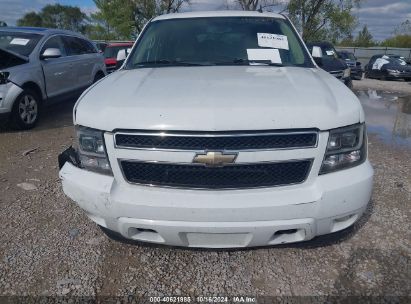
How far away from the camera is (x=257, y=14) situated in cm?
388

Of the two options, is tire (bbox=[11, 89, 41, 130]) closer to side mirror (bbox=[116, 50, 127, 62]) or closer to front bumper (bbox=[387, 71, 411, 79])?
side mirror (bbox=[116, 50, 127, 62])

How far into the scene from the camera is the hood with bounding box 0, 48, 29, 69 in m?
5.96

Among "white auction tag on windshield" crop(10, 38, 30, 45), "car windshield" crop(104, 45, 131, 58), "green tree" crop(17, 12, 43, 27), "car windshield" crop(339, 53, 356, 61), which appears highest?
"white auction tag on windshield" crop(10, 38, 30, 45)

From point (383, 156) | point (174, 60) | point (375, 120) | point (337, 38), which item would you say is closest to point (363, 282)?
point (174, 60)

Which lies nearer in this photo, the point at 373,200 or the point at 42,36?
the point at 373,200

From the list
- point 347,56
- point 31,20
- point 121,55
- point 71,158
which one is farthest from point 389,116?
point 31,20

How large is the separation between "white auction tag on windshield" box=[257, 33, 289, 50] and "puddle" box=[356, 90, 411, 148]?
11.3 ft

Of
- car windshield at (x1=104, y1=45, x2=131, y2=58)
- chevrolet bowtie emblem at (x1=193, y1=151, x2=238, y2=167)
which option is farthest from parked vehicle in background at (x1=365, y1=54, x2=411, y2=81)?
chevrolet bowtie emblem at (x1=193, y1=151, x2=238, y2=167)

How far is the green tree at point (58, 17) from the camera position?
182ft

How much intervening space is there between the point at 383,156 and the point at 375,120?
2945 millimetres

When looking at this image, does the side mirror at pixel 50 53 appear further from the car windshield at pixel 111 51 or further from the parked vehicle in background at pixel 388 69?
the parked vehicle in background at pixel 388 69

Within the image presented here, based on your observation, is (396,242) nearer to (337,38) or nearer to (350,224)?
(350,224)

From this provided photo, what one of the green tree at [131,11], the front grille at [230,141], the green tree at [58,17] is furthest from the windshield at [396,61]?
the green tree at [58,17]

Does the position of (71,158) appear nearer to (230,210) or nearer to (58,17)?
(230,210)
